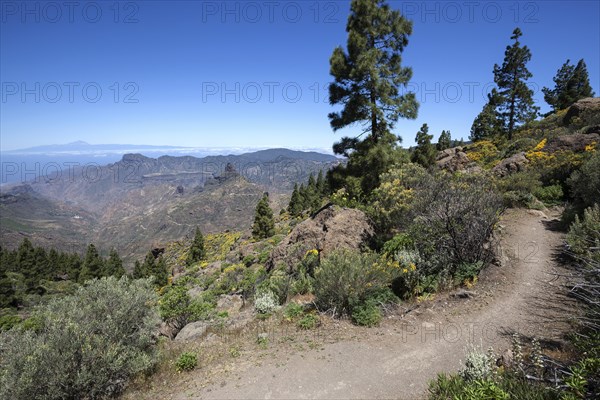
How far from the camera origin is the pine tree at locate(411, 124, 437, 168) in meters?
29.2

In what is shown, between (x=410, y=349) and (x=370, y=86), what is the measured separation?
1183cm

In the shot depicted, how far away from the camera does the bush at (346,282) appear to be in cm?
802

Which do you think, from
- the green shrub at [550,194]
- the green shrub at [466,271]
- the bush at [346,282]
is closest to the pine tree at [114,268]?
the bush at [346,282]

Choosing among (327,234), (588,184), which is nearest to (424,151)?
(588,184)

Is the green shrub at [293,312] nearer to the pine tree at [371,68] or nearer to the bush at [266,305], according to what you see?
the bush at [266,305]

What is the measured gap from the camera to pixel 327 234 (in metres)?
12.1

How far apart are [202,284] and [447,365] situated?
18.2m

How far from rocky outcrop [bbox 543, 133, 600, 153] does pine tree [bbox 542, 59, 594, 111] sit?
115 feet

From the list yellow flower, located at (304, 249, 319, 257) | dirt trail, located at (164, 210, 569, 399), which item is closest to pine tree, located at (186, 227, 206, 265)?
yellow flower, located at (304, 249, 319, 257)

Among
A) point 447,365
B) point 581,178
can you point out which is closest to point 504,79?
point 581,178

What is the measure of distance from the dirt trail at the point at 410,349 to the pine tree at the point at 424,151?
21102 millimetres

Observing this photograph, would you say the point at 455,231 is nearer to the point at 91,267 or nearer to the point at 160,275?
the point at 160,275

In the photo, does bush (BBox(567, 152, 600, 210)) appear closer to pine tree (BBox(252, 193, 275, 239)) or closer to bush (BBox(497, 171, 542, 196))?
bush (BBox(497, 171, 542, 196))

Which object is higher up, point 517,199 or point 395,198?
point 395,198
